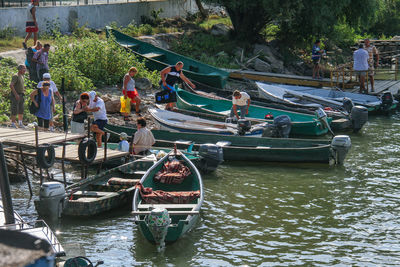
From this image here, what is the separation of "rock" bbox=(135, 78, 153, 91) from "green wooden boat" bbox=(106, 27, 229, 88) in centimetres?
231

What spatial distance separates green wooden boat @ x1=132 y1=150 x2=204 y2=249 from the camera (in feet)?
34.3

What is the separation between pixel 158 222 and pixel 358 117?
13.1 m

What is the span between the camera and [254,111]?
22.0m

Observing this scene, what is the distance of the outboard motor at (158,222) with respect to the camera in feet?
33.9

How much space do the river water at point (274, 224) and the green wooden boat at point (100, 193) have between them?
27 cm

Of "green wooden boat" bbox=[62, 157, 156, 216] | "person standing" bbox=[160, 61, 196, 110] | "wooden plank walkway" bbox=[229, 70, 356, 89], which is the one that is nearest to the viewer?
"green wooden boat" bbox=[62, 157, 156, 216]

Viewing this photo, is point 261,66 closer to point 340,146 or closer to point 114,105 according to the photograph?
point 114,105

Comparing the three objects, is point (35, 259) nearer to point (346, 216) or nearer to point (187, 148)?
point (346, 216)

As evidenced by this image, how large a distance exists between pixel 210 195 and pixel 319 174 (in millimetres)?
3699

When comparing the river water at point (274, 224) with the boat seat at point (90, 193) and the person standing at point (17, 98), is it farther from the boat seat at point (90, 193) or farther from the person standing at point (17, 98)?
the person standing at point (17, 98)

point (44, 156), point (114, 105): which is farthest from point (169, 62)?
point (44, 156)

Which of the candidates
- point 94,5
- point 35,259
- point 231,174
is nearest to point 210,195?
point 231,174

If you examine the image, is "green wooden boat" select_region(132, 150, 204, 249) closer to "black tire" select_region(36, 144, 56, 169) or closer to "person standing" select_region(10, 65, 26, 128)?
"black tire" select_region(36, 144, 56, 169)

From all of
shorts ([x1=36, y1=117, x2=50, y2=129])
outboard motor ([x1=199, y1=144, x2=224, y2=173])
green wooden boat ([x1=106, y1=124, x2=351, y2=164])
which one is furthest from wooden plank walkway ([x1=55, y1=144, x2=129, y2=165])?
green wooden boat ([x1=106, y1=124, x2=351, y2=164])
